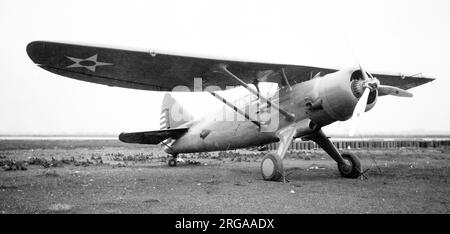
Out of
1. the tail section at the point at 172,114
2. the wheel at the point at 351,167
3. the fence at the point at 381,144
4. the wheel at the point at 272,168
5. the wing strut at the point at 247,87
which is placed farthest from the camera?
the fence at the point at 381,144

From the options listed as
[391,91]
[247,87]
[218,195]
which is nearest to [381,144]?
[391,91]

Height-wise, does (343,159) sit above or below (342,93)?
below

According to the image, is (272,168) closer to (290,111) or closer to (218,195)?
(290,111)

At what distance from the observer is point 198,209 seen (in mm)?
5332

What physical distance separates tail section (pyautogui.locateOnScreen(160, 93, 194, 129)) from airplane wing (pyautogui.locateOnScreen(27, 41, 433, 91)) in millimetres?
3920

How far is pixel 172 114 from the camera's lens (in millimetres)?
15516

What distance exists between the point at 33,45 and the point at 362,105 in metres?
6.93

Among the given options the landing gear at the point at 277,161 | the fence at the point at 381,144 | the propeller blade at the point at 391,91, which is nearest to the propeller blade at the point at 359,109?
the propeller blade at the point at 391,91

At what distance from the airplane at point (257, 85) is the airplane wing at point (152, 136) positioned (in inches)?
100

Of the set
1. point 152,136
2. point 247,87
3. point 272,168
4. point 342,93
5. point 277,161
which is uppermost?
point 247,87

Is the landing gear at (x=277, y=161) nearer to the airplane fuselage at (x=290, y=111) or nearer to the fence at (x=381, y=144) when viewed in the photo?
the airplane fuselage at (x=290, y=111)

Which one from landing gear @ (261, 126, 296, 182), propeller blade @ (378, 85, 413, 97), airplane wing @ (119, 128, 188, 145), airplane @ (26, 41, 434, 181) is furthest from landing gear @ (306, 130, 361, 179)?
airplane wing @ (119, 128, 188, 145)

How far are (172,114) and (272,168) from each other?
307 inches

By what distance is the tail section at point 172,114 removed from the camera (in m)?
14.9
